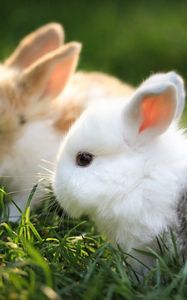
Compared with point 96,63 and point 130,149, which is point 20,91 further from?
point 96,63

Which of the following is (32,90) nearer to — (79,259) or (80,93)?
Answer: (80,93)

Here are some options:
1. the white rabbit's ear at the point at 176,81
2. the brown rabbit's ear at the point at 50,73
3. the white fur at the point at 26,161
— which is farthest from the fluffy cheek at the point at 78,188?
the brown rabbit's ear at the point at 50,73

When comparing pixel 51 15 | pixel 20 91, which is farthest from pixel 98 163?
pixel 51 15

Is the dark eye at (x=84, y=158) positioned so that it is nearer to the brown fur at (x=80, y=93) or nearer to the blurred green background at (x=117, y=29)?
the brown fur at (x=80, y=93)

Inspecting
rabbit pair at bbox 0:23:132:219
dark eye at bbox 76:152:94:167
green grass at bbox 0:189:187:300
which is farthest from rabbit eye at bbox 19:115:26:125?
dark eye at bbox 76:152:94:167

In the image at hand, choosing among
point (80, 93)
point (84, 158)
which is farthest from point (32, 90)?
point (84, 158)

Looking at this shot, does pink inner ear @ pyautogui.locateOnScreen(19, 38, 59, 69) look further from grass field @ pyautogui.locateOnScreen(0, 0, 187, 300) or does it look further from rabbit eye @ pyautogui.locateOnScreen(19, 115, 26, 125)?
grass field @ pyautogui.locateOnScreen(0, 0, 187, 300)
